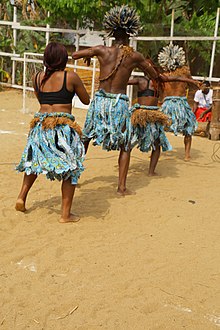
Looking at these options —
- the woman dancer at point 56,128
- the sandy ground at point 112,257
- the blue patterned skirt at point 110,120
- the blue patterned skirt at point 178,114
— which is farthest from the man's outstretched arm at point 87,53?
the blue patterned skirt at point 178,114

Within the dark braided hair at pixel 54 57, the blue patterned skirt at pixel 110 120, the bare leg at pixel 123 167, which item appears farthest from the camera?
the bare leg at pixel 123 167

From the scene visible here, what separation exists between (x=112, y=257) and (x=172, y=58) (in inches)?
155

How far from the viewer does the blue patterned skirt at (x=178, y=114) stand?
22.3ft

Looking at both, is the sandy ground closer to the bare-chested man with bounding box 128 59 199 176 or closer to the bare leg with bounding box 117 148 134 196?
the bare leg with bounding box 117 148 134 196

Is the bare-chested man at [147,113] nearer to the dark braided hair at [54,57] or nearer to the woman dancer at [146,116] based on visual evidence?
the woman dancer at [146,116]

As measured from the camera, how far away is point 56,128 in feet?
13.0

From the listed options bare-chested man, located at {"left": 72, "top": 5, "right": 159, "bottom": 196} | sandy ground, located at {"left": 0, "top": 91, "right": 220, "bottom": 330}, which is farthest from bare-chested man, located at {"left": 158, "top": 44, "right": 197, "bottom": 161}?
bare-chested man, located at {"left": 72, "top": 5, "right": 159, "bottom": 196}

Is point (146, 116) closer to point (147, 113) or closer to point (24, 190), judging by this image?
point (147, 113)

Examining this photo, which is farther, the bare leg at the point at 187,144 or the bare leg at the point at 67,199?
the bare leg at the point at 187,144

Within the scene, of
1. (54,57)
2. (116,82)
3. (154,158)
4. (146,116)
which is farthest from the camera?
(154,158)

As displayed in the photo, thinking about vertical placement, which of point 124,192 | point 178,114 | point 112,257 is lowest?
point 112,257

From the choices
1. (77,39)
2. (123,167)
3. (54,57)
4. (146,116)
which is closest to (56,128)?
(54,57)

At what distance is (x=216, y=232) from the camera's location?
4.14 metres

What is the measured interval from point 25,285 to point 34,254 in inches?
18.3
